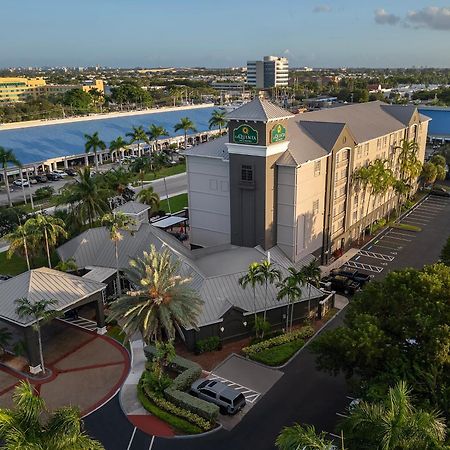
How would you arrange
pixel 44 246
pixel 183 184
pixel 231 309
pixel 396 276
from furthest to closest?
pixel 183 184
pixel 44 246
pixel 231 309
pixel 396 276

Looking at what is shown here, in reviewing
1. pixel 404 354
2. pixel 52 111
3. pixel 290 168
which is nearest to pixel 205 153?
pixel 290 168

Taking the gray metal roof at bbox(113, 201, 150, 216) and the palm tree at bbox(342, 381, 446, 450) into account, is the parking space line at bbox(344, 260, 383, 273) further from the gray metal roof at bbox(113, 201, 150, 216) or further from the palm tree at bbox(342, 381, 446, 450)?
the palm tree at bbox(342, 381, 446, 450)

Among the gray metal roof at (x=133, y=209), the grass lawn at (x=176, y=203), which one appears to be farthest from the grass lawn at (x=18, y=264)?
the grass lawn at (x=176, y=203)

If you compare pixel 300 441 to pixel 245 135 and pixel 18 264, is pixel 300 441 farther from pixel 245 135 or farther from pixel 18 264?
pixel 18 264

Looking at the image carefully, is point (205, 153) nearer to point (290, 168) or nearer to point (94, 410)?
point (290, 168)

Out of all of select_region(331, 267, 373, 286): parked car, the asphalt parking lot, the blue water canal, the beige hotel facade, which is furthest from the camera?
the blue water canal

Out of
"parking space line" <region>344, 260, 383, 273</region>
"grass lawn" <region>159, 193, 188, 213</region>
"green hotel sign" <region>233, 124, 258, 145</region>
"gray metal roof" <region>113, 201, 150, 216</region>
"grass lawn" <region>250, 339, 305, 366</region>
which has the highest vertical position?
"green hotel sign" <region>233, 124, 258, 145</region>

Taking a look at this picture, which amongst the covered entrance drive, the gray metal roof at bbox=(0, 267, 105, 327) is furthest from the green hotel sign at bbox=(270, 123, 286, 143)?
the gray metal roof at bbox=(0, 267, 105, 327)
